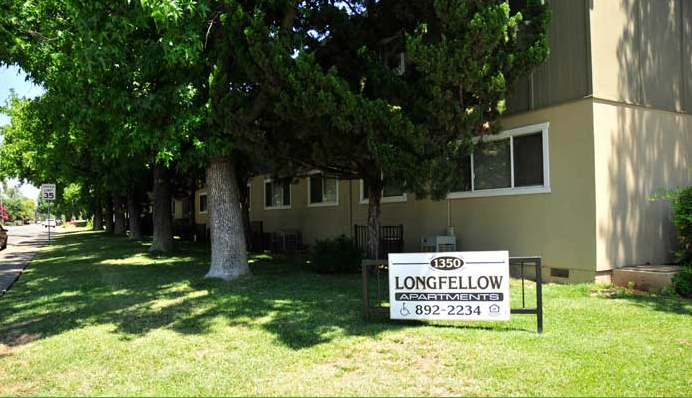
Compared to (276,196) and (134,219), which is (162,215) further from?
(134,219)

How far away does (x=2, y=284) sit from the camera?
35.3 feet

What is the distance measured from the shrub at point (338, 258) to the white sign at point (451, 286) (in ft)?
14.5

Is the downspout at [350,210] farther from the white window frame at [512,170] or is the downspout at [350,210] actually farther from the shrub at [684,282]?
the shrub at [684,282]

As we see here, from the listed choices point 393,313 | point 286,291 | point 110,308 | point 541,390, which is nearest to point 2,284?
point 110,308

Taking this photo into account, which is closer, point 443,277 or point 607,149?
point 443,277

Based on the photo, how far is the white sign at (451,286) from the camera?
5.59 m

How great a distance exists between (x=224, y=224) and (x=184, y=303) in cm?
227

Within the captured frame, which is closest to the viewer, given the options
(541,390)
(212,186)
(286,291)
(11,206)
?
(541,390)

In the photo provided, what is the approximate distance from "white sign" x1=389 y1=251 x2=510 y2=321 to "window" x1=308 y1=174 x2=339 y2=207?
8903 mm

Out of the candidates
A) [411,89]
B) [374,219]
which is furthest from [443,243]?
[411,89]

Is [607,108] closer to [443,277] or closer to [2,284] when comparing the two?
[443,277]

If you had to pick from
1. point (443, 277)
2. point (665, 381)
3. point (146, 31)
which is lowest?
point (665, 381)

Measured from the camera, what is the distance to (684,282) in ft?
24.6

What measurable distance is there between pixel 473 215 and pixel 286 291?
4.31m
